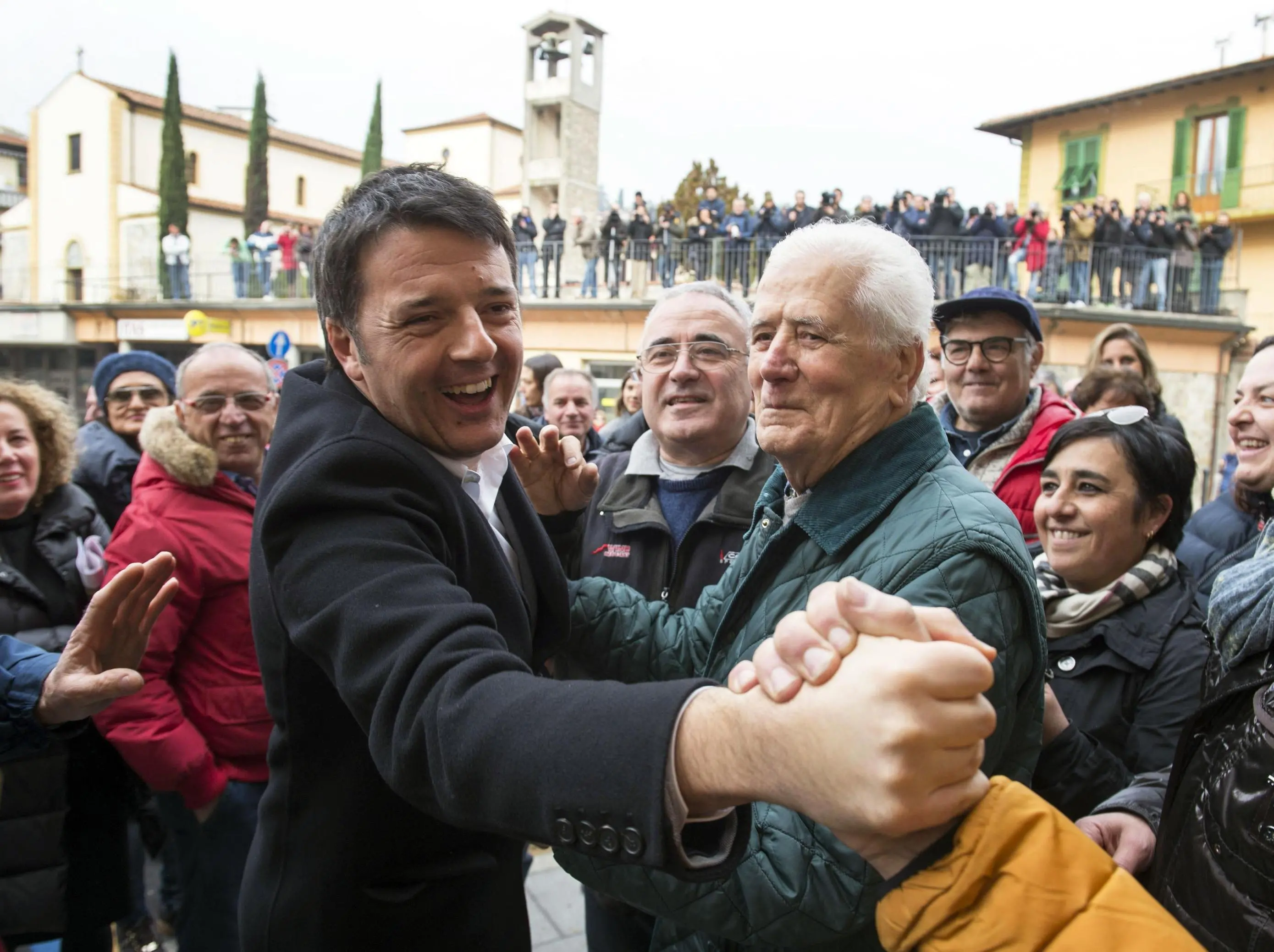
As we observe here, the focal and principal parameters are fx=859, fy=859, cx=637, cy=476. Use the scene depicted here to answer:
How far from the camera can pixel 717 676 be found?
1.84 meters

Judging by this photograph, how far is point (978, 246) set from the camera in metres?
16.1

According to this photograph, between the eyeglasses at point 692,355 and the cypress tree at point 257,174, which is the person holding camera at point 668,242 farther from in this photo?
the cypress tree at point 257,174

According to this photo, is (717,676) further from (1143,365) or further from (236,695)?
(1143,365)

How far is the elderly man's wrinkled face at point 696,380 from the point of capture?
305 centimetres

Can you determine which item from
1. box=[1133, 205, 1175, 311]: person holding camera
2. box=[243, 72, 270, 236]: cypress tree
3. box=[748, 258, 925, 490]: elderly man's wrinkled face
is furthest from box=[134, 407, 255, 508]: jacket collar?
box=[243, 72, 270, 236]: cypress tree

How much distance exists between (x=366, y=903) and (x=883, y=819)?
3.57 feet

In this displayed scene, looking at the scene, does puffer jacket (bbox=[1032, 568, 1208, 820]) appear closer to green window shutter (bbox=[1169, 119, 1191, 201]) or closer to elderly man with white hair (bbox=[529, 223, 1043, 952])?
elderly man with white hair (bbox=[529, 223, 1043, 952])

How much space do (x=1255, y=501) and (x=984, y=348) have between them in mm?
1134

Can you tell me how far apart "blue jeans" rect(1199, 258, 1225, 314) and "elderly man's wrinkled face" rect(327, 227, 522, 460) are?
19693mm

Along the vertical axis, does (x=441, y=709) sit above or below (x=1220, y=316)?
below

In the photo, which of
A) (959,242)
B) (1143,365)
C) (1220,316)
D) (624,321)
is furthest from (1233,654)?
(1220,316)

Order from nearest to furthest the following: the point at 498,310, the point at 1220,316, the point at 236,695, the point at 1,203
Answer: the point at 498,310 < the point at 236,695 < the point at 1220,316 < the point at 1,203

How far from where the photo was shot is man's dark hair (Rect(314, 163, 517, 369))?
148 cm

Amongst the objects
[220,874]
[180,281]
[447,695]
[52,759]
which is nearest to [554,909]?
[220,874]
